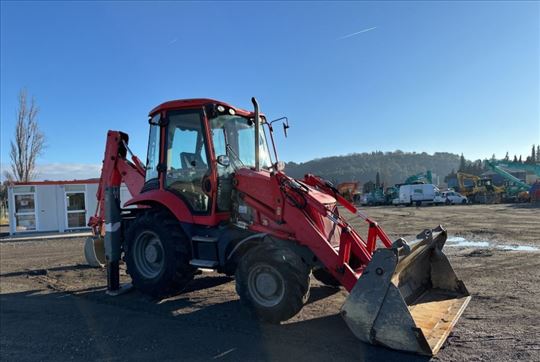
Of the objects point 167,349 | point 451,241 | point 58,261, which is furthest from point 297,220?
point 451,241

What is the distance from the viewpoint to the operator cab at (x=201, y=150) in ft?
21.4

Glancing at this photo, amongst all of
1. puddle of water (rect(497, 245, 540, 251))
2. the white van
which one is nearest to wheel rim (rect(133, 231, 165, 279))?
puddle of water (rect(497, 245, 540, 251))

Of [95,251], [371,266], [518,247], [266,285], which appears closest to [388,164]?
[518,247]

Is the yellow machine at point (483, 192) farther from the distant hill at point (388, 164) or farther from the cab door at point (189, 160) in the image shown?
the distant hill at point (388, 164)

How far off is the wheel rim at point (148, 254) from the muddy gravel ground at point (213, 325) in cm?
54

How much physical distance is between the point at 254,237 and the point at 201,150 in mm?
1630

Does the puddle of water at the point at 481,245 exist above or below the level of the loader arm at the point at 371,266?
below

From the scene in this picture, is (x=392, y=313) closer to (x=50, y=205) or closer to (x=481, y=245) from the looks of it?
(x=481, y=245)

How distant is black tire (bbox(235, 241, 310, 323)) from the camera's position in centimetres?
532

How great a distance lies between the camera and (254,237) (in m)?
6.00

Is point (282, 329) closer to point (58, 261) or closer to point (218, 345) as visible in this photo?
point (218, 345)

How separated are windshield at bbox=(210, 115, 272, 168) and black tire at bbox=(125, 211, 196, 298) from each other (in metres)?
1.38

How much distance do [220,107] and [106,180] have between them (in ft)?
9.76

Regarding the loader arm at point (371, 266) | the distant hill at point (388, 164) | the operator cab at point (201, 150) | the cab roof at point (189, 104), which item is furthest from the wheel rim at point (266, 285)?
the distant hill at point (388, 164)
